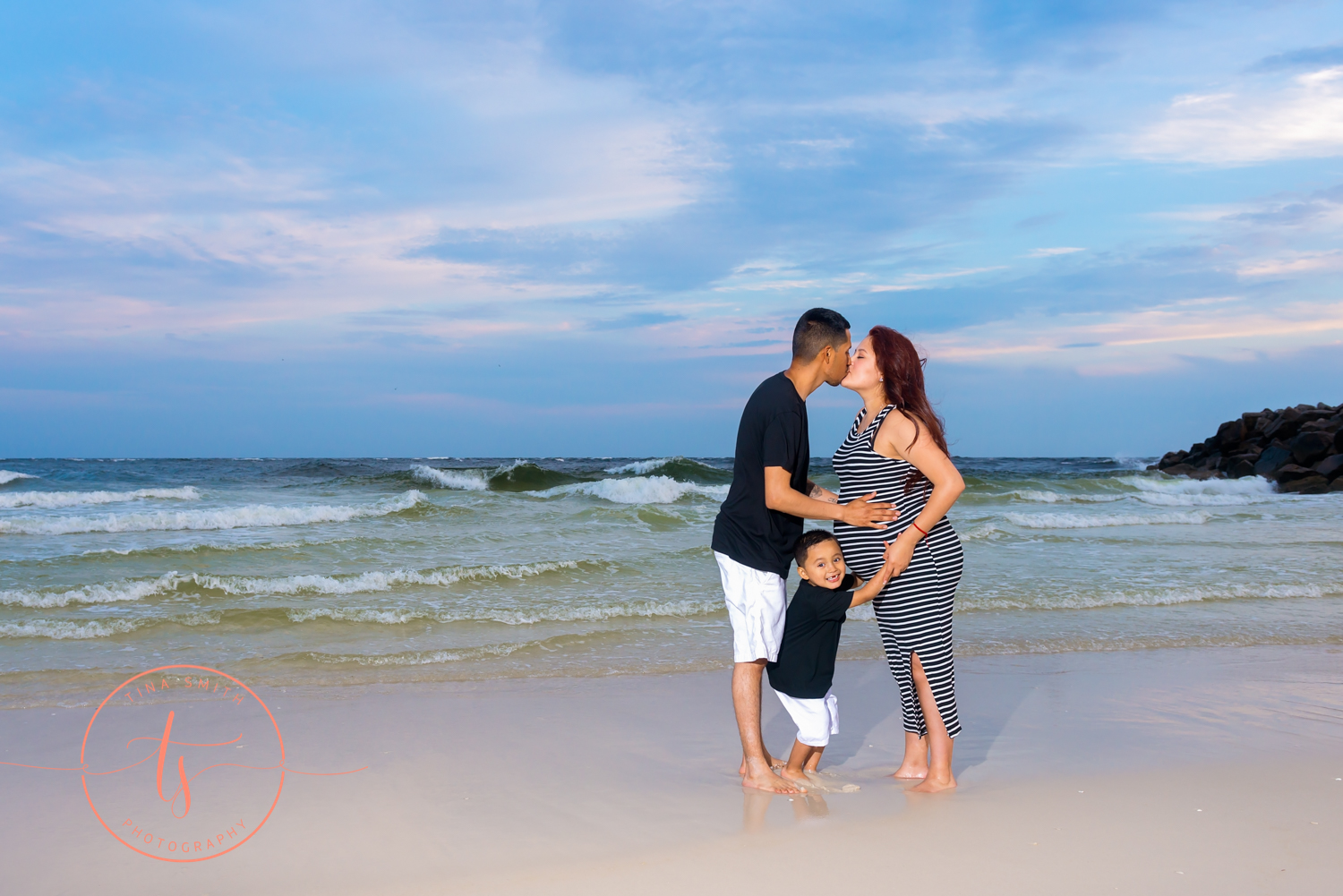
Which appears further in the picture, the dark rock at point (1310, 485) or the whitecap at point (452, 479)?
the whitecap at point (452, 479)

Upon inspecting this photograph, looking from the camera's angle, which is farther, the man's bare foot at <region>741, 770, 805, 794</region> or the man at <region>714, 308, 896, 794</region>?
the man's bare foot at <region>741, 770, 805, 794</region>

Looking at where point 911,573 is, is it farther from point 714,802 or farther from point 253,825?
point 253,825

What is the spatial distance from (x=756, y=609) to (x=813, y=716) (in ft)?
1.72

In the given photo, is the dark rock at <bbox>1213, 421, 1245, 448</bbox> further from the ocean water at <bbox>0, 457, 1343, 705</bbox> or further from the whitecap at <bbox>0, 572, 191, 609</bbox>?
the whitecap at <bbox>0, 572, 191, 609</bbox>

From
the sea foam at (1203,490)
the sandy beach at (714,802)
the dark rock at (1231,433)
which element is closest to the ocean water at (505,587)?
the sandy beach at (714,802)

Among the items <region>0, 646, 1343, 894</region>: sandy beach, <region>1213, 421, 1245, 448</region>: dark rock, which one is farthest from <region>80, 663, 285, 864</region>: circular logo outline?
<region>1213, 421, 1245, 448</region>: dark rock

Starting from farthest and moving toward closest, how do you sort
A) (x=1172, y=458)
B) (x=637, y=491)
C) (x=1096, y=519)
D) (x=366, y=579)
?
(x=1172, y=458) → (x=637, y=491) → (x=1096, y=519) → (x=366, y=579)

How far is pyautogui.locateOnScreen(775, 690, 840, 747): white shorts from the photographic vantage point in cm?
367

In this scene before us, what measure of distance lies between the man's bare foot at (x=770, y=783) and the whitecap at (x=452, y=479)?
2143 centimetres

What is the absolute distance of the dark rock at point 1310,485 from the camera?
2316 centimetres

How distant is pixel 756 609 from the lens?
364 cm

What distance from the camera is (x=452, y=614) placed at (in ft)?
25.3

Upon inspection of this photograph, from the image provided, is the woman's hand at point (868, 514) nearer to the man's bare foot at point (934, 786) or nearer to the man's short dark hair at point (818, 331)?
the man's short dark hair at point (818, 331)

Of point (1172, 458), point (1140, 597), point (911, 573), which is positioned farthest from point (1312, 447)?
point (911, 573)
